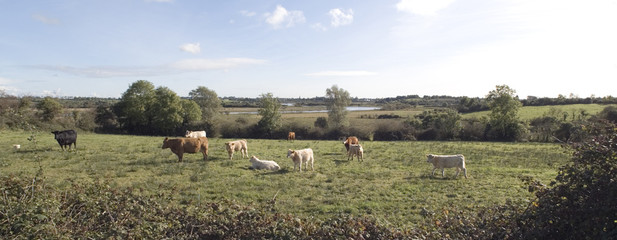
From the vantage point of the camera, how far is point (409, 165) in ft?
56.7

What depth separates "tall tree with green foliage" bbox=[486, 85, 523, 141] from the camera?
132 feet

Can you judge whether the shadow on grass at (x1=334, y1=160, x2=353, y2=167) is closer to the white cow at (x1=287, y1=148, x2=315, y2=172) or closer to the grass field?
the grass field

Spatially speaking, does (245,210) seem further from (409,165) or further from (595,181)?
(409,165)

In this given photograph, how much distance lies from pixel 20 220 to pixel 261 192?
278 inches

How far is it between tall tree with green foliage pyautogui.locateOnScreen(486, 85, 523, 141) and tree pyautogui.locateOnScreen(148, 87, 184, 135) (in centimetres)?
4452

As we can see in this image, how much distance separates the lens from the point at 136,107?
147ft

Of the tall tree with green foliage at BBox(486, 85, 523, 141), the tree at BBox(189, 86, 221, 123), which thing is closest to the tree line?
the tall tree with green foliage at BBox(486, 85, 523, 141)

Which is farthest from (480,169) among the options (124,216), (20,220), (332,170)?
(20,220)

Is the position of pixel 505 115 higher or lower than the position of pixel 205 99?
lower

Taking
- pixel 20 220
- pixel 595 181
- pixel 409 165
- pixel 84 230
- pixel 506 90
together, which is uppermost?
pixel 506 90

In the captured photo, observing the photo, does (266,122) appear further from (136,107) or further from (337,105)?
(136,107)

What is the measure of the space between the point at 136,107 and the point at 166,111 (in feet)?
17.0

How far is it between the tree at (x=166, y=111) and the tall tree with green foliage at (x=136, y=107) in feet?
3.59

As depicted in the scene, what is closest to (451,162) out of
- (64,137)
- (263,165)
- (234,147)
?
(263,165)
